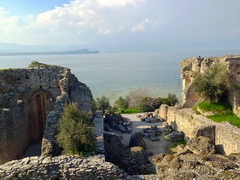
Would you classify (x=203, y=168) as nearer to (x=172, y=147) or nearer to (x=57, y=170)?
(x=57, y=170)

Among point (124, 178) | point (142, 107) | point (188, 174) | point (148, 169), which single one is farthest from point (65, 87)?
point (142, 107)

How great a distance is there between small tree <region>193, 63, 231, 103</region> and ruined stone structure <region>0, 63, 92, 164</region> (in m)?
7.11

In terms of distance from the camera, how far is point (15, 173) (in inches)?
300

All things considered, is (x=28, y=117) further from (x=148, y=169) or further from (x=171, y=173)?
(x=171, y=173)

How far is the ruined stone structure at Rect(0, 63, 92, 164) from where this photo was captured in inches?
468

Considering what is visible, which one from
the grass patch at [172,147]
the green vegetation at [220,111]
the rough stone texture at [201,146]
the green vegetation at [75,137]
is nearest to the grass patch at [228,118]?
the green vegetation at [220,111]

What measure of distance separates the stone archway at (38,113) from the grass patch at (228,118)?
9.96m

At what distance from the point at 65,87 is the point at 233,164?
31.0 ft

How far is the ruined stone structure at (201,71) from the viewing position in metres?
14.9

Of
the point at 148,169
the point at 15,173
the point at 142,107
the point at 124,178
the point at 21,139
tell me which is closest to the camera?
the point at 15,173

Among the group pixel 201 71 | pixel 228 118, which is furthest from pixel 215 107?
pixel 201 71

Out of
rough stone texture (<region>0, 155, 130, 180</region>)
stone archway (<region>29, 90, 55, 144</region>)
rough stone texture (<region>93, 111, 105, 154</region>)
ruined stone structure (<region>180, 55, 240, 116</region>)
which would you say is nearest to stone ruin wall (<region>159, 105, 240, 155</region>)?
ruined stone structure (<region>180, 55, 240, 116</region>)

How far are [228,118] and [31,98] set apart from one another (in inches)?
466

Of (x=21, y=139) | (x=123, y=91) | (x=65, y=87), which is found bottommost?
(x=123, y=91)
